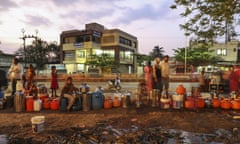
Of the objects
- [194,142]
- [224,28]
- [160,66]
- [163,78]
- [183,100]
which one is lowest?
[194,142]

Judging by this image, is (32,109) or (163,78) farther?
(163,78)

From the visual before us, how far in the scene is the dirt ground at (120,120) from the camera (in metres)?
4.78

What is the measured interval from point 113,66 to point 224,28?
99.8 ft

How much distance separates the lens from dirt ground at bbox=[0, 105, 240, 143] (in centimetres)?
478

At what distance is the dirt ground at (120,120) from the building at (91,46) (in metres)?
32.5

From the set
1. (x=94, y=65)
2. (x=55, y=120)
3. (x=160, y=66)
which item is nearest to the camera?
(x=55, y=120)

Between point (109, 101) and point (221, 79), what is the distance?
25.3 ft

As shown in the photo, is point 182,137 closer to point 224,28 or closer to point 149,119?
point 149,119

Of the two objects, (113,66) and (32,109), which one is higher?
(113,66)

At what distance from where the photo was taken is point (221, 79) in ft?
37.7

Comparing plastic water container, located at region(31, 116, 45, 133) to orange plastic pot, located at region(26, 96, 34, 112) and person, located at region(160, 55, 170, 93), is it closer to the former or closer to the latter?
orange plastic pot, located at region(26, 96, 34, 112)

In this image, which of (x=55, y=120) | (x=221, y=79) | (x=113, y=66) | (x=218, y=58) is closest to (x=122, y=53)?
(x=113, y=66)

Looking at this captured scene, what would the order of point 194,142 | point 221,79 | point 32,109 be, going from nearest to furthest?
point 194,142
point 32,109
point 221,79

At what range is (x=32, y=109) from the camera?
6848mm
